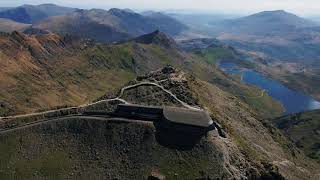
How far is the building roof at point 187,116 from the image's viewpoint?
8881 centimetres

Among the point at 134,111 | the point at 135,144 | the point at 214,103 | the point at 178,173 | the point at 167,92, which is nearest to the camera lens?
the point at 178,173

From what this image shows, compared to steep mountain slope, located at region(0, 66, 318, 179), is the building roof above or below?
above

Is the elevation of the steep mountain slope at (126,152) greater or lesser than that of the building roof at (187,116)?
lesser

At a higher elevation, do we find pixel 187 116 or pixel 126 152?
pixel 187 116

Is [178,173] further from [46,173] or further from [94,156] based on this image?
[46,173]

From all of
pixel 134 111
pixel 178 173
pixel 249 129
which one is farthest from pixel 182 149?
pixel 249 129

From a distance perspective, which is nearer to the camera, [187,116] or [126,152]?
[126,152]

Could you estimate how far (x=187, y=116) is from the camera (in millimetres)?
90688

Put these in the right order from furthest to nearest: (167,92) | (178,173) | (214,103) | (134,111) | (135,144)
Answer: (214,103), (167,92), (134,111), (135,144), (178,173)

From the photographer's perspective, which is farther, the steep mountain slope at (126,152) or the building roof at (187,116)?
the building roof at (187,116)

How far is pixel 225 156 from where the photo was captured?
85.5m

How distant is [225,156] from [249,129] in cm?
3359

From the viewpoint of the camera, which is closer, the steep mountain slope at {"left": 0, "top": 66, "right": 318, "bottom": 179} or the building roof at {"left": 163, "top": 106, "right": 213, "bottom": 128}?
the steep mountain slope at {"left": 0, "top": 66, "right": 318, "bottom": 179}

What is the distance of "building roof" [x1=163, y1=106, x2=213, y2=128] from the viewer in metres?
88.8
